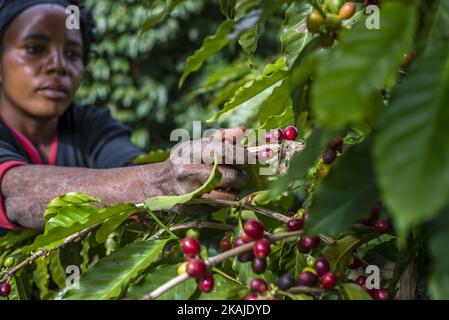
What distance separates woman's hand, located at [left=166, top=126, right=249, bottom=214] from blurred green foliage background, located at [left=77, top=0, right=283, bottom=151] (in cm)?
272

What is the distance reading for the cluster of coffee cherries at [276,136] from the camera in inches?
30.0

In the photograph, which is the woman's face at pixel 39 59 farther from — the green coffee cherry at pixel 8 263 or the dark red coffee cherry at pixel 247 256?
the dark red coffee cherry at pixel 247 256

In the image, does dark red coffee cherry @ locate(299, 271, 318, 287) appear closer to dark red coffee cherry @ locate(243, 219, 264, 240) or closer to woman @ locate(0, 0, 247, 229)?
dark red coffee cherry @ locate(243, 219, 264, 240)

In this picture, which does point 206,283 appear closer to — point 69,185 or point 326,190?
point 326,190

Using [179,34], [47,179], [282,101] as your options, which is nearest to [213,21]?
[179,34]

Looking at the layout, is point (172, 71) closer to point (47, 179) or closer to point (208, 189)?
point (47, 179)

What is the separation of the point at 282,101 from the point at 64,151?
112cm

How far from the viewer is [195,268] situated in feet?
1.79

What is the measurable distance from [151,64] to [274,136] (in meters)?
3.23

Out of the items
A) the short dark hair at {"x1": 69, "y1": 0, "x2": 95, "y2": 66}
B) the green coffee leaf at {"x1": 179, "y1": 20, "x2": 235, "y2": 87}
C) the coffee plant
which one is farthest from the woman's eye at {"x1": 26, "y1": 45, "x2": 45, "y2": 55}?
the green coffee leaf at {"x1": 179, "y1": 20, "x2": 235, "y2": 87}

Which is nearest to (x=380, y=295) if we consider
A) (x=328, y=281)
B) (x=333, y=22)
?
(x=328, y=281)

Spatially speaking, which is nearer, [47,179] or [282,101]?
[282,101]

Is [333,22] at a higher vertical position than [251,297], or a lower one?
higher

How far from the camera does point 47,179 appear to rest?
3.80 ft
